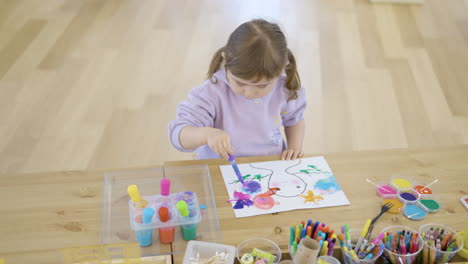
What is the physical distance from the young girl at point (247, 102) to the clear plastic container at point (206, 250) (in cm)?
29

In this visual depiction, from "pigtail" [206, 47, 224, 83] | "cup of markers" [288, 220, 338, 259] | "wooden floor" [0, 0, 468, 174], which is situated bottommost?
"wooden floor" [0, 0, 468, 174]

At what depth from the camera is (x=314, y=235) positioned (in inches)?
45.3

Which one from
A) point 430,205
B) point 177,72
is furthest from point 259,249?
point 177,72

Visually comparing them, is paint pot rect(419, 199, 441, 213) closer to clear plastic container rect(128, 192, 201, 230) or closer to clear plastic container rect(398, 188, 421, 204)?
clear plastic container rect(398, 188, 421, 204)

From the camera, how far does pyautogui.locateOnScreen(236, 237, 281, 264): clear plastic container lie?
3.79ft

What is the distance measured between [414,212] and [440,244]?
0.51 ft

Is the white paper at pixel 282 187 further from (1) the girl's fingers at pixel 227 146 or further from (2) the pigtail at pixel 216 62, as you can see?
(2) the pigtail at pixel 216 62

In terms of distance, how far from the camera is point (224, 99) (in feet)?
5.17

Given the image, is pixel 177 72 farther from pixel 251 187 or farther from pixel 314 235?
pixel 314 235

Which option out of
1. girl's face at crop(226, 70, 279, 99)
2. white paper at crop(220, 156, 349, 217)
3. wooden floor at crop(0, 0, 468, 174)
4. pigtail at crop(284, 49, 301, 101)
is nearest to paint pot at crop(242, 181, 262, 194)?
white paper at crop(220, 156, 349, 217)

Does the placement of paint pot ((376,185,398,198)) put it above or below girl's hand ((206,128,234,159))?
below

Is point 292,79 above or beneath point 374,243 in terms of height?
above

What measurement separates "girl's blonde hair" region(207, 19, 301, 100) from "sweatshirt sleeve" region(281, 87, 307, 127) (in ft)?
0.93

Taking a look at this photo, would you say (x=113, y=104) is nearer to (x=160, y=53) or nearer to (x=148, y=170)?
(x=160, y=53)
